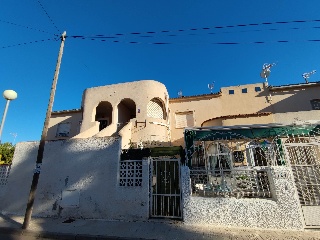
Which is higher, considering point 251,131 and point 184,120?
point 184,120

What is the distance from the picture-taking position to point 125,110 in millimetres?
18062

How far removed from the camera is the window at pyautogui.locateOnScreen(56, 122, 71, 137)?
63.3 feet

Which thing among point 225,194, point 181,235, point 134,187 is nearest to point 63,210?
point 134,187

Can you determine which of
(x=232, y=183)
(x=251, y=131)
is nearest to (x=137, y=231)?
(x=232, y=183)

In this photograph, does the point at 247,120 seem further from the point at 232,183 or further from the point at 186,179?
the point at 186,179

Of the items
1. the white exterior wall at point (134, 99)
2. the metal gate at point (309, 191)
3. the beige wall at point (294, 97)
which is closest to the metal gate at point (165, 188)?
the metal gate at point (309, 191)

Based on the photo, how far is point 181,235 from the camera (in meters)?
5.75

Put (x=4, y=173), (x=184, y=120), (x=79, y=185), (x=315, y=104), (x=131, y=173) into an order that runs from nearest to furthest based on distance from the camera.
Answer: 1. (x=131, y=173)
2. (x=79, y=185)
3. (x=4, y=173)
4. (x=315, y=104)
5. (x=184, y=120)

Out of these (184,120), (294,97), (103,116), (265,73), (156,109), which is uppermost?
(265,73)

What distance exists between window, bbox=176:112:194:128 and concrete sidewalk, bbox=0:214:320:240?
12.1m

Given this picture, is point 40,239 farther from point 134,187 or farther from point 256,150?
point 256,150

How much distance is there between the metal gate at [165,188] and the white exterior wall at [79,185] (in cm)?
33

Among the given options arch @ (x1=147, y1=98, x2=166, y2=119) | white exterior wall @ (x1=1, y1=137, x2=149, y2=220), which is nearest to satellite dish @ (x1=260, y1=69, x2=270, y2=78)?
arch @ (x1=147, y1=98, x2=166, y2=119)

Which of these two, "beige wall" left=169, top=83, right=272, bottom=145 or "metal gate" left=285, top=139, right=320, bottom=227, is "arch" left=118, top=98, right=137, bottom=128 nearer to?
"beige wall" left=169, top=83, right=272, bottom=145
